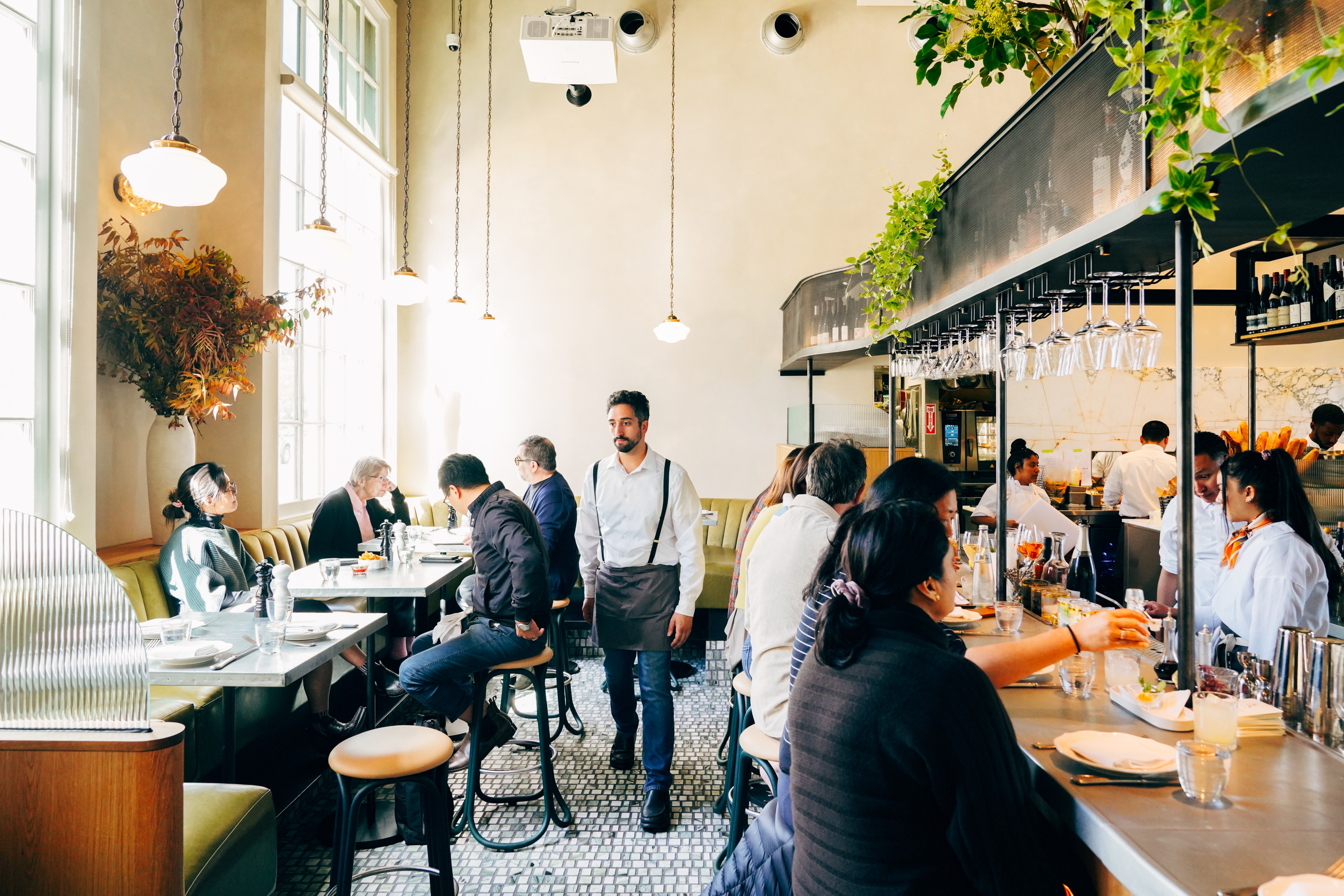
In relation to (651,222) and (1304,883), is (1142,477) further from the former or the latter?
(1304,883)

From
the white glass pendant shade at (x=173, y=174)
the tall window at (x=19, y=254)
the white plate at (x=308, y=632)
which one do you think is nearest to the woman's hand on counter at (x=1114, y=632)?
the white plate at (x=308, y=632)

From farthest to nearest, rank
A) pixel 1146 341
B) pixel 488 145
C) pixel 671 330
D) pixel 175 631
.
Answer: pixel 488 145
pixel 671 330
pixel 175 631
pixel 1146 341

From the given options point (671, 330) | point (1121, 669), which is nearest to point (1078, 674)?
point (1121, 669)

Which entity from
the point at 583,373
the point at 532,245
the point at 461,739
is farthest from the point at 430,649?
the point at 532,245

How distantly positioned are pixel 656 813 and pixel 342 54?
6518 mm

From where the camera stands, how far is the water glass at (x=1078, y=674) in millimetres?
1972

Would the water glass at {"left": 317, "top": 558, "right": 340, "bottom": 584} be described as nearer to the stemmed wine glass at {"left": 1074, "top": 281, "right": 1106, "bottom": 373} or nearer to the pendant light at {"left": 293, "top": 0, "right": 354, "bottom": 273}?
the pendant light at {"left": 293, "top": 0, "right": 354, "bottom": 273}

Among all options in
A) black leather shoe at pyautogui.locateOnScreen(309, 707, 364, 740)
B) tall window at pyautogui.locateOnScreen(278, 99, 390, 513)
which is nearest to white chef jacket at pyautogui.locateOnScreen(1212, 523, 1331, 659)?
black leather shoe at pyautogui.locateOnScreen(309, 707, 364, 740)

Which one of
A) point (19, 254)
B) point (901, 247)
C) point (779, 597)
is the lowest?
point (779, 597)

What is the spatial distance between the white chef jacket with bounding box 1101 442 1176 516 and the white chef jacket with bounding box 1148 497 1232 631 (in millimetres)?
3036

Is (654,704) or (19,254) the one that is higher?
(19,254)

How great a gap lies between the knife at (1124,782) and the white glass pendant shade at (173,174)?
125 inches

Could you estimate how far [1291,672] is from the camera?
178 cm

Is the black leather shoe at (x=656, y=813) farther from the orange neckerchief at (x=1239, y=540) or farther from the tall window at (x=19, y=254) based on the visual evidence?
the tall window at (x=19, y=254)
